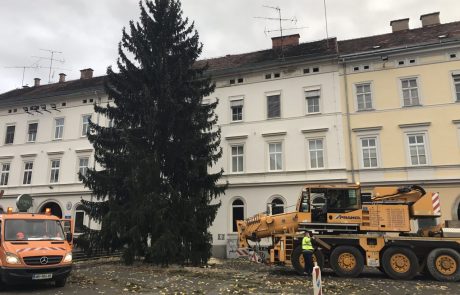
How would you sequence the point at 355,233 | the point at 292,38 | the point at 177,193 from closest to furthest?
the point at 355,233, the point at 177,193, the point at 292,38

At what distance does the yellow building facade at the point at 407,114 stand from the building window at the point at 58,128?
2245 cm

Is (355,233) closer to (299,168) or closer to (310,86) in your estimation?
(299,168)

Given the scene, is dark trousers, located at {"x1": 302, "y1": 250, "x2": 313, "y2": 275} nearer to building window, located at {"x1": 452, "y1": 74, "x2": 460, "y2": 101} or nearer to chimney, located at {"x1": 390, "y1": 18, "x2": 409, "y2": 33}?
building window, located at {"x1": 452, "y1": 74, "x2": 460, "y2": 101}

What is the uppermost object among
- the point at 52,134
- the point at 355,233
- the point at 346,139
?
the point at 52,134

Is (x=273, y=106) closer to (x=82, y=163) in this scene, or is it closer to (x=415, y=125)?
(x=415, y=125)

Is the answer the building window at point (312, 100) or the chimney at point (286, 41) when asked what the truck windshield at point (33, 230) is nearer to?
the building window at point (312, 100)

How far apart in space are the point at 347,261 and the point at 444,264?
327 cm

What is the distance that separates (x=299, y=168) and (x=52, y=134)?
2069 centimetres

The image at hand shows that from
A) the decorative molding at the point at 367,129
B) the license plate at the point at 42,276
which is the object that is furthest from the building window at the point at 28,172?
the decorative molding at the point at 367,129

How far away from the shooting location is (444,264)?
14203mm

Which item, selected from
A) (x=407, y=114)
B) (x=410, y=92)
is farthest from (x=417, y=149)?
(x=410, y=92)

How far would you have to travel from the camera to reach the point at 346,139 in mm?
24984

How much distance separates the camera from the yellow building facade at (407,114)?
75.7 ft

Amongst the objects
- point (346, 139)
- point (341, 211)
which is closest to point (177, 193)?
point (341, 211)
